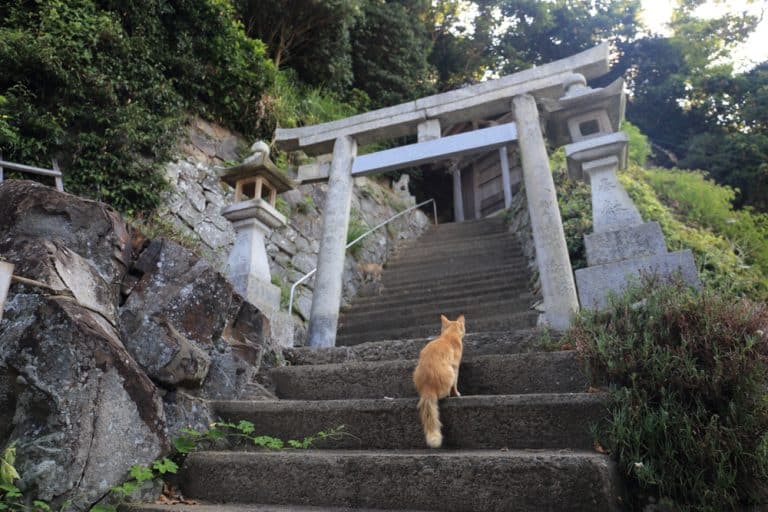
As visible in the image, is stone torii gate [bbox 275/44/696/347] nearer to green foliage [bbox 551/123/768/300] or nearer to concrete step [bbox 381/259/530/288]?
green foliage [bbox 551/123/768/300]

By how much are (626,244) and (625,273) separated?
264 mm

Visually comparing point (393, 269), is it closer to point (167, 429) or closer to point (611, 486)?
point (167, 429)

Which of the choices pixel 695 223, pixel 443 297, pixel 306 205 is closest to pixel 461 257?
pixel 443 297

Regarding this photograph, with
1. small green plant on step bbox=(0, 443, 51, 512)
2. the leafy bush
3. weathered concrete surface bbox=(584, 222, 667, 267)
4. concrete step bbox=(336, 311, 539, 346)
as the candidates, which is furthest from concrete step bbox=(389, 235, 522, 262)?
small green plant on step bbox=(0, 443, 51, 512)

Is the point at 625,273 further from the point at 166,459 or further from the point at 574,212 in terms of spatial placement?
the point at 574,212

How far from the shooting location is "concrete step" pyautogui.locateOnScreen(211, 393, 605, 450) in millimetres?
2203

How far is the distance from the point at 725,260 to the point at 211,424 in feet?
19.8

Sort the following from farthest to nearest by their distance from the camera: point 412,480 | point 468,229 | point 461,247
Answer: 1. point 468,229
2. point 461,247
3. point 412,480

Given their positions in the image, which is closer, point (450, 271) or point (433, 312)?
point (433, 312)

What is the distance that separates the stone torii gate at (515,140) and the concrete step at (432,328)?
856 millimetres

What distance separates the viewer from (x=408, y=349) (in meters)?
3.58

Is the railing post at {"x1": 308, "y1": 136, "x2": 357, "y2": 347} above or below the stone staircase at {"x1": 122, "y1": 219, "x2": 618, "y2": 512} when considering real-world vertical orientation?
above

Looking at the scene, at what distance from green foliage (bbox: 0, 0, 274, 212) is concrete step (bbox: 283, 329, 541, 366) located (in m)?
3.19

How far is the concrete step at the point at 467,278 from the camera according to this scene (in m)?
6.90
